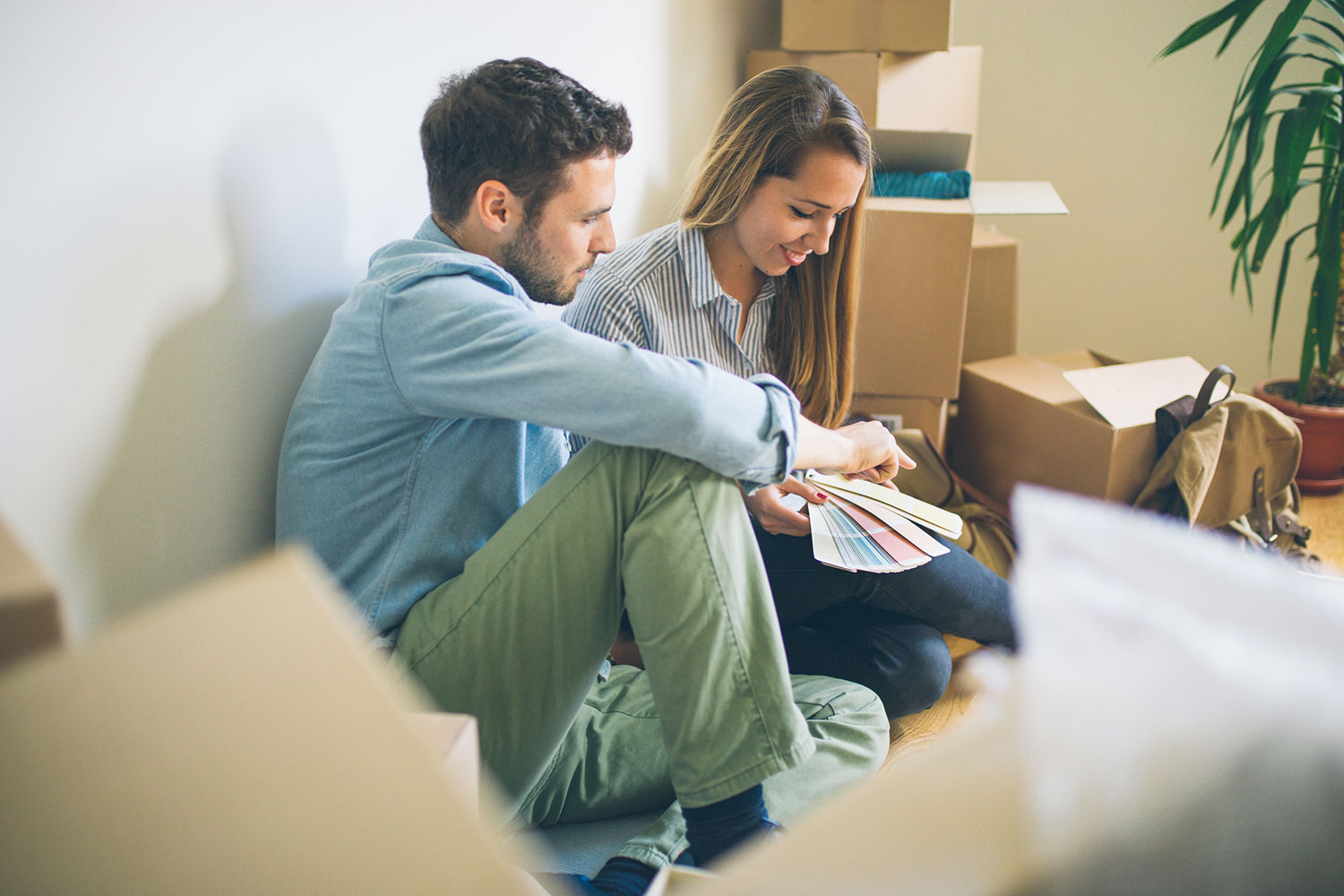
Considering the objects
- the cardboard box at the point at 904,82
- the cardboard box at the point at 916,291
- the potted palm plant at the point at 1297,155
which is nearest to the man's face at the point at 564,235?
the cardboard box at the point at 916,291

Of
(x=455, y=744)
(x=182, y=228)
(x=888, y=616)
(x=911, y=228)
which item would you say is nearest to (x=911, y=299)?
(x=911, y=228)

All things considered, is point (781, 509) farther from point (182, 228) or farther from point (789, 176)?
point (182, 228)

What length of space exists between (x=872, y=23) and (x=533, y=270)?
4.41ft

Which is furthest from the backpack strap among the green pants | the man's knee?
the green pants

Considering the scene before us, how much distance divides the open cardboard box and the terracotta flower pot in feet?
2.89

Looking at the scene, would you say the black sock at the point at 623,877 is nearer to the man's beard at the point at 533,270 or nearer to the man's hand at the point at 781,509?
the man's hand at the point at 781,509

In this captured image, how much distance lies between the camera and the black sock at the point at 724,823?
826 mm

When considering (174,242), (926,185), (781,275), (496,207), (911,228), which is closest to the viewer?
(174,242)

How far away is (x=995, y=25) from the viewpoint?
2688 mm

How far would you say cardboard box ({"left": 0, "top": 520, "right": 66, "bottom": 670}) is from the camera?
0.36m

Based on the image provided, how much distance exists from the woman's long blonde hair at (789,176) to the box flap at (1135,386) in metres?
0.59

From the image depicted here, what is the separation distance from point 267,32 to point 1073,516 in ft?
2.61

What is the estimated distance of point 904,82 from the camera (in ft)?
6.95

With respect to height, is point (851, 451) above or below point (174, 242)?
below
